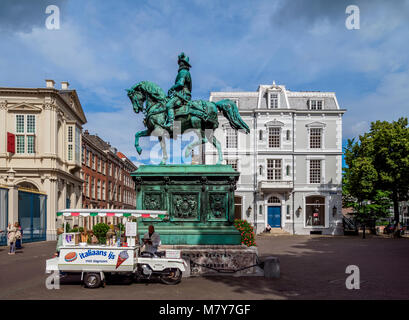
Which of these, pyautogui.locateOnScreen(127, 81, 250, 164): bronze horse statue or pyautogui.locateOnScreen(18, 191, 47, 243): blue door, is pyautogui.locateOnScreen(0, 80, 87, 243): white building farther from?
pyautogui.locateOnScreen(127, 81, 250, 164): bronze horse statue

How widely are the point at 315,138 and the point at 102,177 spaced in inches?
1220

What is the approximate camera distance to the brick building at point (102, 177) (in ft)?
162

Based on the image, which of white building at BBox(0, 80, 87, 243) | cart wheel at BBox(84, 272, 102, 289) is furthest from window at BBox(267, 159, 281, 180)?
cart wheel at BBox(84, 272, 102, 289)

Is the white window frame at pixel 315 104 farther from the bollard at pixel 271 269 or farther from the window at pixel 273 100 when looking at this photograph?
Answer: the bollard at pixel 271 269

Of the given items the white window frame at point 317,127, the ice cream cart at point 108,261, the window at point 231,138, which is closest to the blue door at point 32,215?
the ice cream cart at point 108,261

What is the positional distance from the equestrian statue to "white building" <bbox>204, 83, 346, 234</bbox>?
2912 cm

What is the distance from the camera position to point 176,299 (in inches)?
337

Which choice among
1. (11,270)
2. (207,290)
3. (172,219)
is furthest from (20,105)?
(207,290)

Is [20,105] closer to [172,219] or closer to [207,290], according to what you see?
[172,219]

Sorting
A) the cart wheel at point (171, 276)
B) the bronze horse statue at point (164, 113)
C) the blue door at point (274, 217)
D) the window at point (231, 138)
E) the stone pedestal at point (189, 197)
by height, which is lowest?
the blue door at point (274, 217)

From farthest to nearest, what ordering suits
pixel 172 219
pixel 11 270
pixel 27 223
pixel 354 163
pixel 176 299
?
pixel 354 163 < pixel 27 223 < pixel 11 270 < pixel 172 219 < pixel 176 299

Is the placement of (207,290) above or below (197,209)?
below
